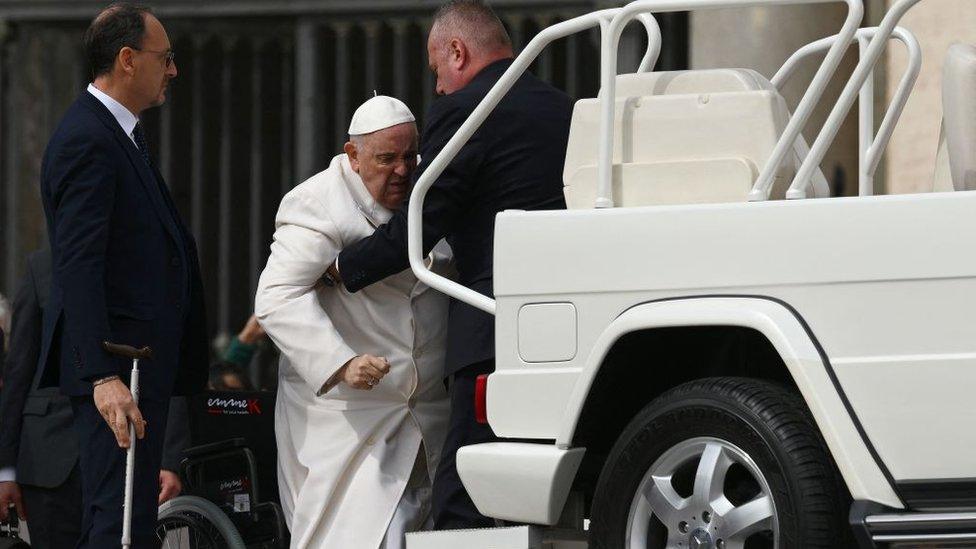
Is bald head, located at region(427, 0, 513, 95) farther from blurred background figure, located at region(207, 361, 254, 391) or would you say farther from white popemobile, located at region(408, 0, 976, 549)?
blurred background figure, located at region(207, 361, 254, 391)

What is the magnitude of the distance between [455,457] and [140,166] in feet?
4.22

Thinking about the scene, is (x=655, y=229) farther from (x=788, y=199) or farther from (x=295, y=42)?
(x=295, y=42)

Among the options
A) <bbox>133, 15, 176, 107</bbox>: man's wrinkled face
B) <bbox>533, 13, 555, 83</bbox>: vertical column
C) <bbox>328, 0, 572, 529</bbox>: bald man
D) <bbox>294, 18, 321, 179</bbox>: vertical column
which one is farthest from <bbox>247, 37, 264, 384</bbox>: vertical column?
<bbox>133, 15, 176, 107</bbox>: man's wrinkled face

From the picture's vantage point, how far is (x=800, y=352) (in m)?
4.57

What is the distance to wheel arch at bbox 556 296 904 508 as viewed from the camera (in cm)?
446

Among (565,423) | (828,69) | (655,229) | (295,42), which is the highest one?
(295,42)

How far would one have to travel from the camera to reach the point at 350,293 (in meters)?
6.33

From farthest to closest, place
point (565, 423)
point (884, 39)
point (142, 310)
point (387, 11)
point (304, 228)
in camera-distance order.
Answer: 1. point (387, 11)
2. point (304, 228)
3. point (142, 310)
4. point (565, 423)
5. point (884, 39)

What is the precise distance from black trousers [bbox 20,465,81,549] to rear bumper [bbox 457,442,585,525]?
237cm

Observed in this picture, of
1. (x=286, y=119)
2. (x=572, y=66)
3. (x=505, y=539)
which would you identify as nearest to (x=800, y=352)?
(x=505, y=539)

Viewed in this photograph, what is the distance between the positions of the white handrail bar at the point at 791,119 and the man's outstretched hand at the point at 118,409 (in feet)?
4.79

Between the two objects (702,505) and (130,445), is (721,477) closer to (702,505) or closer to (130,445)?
(702,505)

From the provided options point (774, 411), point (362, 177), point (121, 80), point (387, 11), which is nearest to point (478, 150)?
point (362, 177)

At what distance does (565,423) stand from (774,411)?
2.02ft
